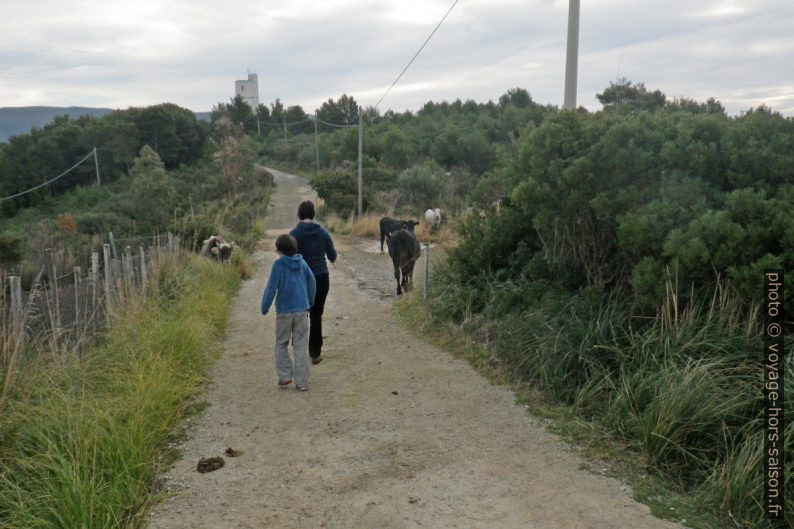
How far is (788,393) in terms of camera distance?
4.37 meters

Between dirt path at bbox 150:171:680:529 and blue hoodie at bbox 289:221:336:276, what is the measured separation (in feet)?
3.78

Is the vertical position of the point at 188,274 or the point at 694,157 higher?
the point at 694,157

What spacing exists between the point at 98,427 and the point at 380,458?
1.94 m

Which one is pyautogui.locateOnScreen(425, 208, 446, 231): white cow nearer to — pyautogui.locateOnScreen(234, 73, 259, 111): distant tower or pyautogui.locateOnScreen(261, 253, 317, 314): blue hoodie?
pyautogui.locateOnScreen(261, 253, 317, 314): blue hoodie

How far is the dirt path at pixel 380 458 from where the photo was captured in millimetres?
3943

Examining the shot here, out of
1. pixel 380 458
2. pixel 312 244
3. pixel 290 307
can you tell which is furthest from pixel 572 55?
pixel 380 458

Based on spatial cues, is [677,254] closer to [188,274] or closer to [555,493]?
[555,493]

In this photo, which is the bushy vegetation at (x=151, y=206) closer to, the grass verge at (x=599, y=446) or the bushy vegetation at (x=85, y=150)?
the bushy vegetation at (x=85, y=150)

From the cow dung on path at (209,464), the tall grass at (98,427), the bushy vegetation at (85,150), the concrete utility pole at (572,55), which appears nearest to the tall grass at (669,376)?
the cow dung on path at (209,464)

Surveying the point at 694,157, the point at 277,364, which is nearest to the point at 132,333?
the point at 277,364

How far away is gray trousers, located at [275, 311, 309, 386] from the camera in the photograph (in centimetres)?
647

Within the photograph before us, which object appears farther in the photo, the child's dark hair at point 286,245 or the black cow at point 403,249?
the black cow at point 403,249

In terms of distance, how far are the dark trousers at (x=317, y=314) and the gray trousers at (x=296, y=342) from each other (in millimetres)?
654

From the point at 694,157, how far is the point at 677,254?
121 cm
